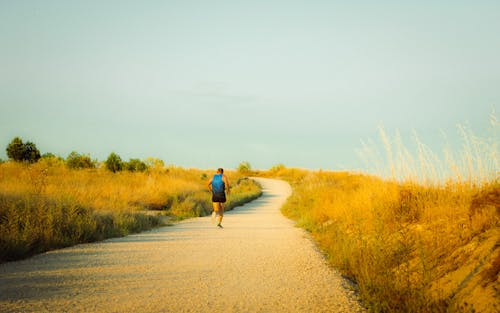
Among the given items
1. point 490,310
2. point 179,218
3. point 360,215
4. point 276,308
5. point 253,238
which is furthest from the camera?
point 179,218

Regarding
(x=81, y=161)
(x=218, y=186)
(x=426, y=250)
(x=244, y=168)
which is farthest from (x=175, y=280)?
(x=244, y=168)

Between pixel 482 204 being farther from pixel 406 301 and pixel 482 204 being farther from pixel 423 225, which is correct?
pixel 406 301

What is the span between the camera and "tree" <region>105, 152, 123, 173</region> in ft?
140

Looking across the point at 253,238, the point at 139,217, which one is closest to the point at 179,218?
the point at 139,217

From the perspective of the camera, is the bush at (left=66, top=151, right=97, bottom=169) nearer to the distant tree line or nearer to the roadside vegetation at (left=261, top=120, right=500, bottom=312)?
the distant tree line

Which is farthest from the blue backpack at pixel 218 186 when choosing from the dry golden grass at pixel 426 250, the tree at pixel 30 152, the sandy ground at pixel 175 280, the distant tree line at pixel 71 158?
the tree at pixel 30 152

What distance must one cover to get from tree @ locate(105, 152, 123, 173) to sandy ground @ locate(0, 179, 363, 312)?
117 ft

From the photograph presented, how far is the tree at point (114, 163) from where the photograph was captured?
140 feet

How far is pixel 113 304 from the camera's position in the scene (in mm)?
4473

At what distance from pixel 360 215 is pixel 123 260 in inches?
231

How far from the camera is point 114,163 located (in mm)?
43312

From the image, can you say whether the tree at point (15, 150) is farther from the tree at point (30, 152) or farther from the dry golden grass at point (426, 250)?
the dry golden grass at point (426, 250)

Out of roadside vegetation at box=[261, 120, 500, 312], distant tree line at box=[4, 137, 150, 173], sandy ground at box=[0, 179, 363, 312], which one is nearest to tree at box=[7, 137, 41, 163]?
distant tree line at box=[4, 137, 150, 173]

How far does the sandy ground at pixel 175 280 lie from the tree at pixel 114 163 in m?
35.6
